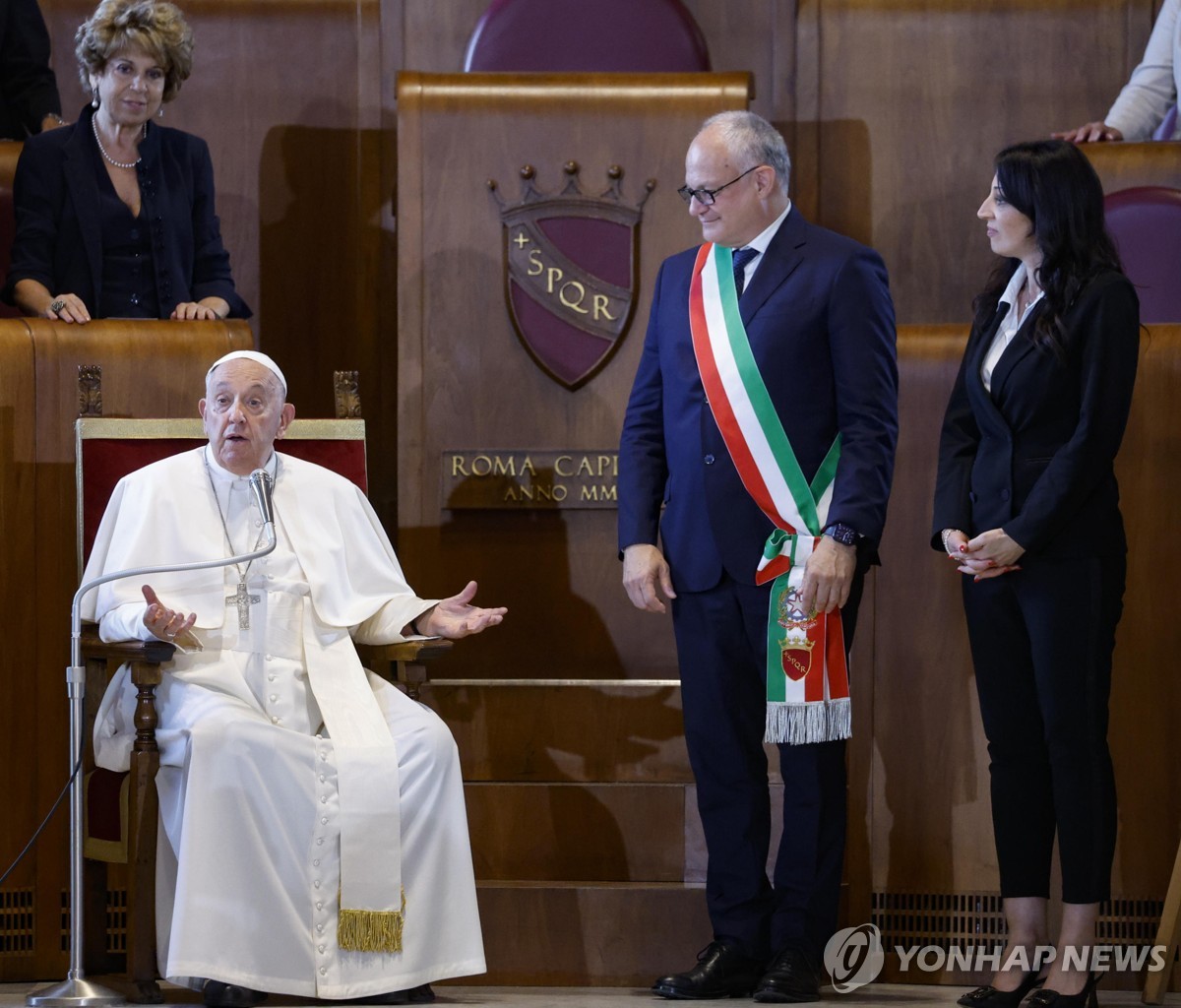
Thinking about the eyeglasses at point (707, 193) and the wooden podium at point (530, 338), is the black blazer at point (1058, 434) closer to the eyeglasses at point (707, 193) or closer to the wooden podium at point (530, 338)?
the eyeglasses at point (707, 193)

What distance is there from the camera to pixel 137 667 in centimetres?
341

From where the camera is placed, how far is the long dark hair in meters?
3.38

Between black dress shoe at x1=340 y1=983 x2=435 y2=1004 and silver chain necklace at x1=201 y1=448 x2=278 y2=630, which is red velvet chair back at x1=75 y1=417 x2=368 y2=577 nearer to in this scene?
silver chain necklace at x1=201 y1=448 x2=278 y2=630

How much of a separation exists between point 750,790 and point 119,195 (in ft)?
7.09

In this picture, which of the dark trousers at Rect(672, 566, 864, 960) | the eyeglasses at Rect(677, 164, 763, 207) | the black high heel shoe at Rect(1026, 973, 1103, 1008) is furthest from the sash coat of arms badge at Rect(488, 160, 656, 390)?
the black high heel shoe at Rect(1026, 973, 1103, 1008)

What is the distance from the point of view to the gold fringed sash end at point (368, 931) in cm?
336

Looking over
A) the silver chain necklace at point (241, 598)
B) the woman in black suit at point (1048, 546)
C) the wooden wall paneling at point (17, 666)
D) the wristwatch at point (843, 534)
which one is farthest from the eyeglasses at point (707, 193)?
the wooden wall paneling at point (17, 666)

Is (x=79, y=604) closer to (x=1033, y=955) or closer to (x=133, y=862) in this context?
(x=133, y=862)

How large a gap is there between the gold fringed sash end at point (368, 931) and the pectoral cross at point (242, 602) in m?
0.67

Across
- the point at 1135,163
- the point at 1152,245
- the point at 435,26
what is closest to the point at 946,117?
the point at 1135,163

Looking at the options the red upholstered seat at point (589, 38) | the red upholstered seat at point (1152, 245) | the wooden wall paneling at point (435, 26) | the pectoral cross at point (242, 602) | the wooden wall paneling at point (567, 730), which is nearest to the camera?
the pectoral cross at point (242, 602)

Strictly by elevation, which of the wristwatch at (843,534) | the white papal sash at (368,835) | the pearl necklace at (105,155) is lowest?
the white papal sash at (368,835)

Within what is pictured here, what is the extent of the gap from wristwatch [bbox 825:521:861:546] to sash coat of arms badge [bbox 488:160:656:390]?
121cm

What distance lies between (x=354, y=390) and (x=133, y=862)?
1.23m
